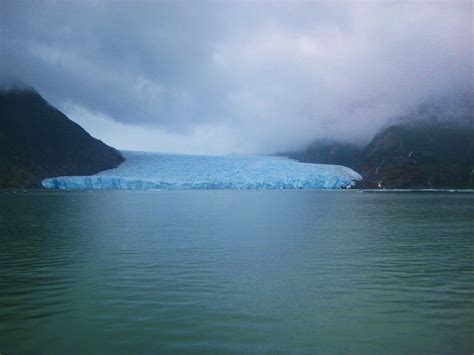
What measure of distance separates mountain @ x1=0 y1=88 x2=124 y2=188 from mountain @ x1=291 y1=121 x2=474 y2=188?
73.9 metres

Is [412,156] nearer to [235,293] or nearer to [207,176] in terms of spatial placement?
[207,176]

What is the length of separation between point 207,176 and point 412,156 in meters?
84.1

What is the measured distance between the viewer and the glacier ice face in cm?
8350

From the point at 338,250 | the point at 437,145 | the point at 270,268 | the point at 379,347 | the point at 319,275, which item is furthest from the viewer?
the point at 437,145

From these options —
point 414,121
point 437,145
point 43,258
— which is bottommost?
point 43,258

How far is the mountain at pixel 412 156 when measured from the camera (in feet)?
430

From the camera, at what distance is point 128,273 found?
47.6 feet

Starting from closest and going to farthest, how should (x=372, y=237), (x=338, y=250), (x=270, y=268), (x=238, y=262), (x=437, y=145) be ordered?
(x=270, y=268), (x=238, y=262), (x=338, y=250), (x=372, y=237), (x=437, y=145)

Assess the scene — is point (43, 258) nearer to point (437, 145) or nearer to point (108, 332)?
point (108, 332)

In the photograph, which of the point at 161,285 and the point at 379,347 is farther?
the point at 161,285

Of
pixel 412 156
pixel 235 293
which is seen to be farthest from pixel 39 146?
pixel 235 293

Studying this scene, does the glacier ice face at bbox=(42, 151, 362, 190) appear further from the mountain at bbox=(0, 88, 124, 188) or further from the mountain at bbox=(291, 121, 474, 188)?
the mountain at bbox=(291, 121, 474, 188)

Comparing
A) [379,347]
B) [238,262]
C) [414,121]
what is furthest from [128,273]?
[414,121]

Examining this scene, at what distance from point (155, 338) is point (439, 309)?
6.65m
